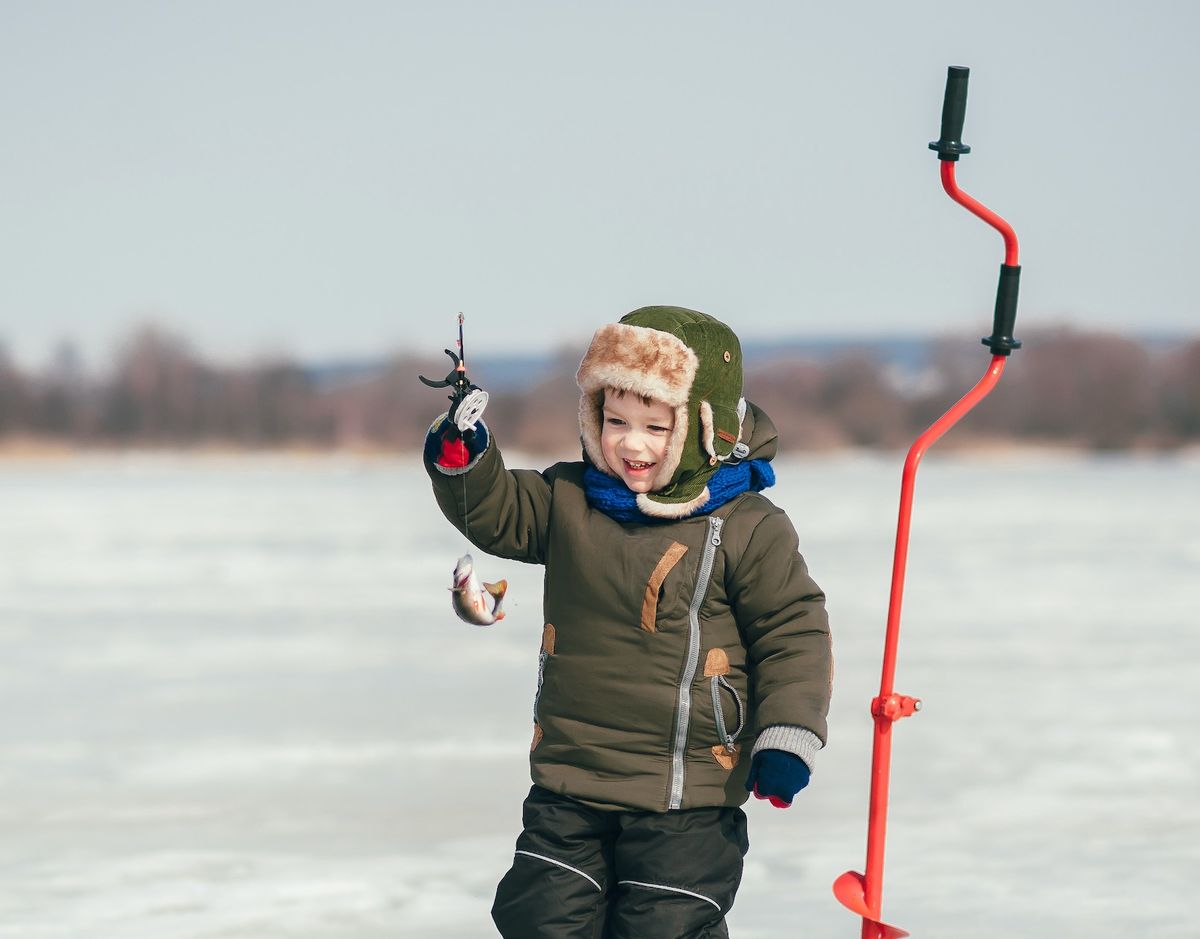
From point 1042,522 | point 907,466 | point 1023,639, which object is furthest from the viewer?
point 1042,522

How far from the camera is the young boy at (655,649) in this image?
105 inches

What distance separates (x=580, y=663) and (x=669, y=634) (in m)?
0.15

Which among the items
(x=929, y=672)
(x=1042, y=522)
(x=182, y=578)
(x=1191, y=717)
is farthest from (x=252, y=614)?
(x=1042, y=522)

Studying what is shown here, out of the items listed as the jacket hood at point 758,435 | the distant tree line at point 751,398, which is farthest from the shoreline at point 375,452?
the jacket hood at point 758,435

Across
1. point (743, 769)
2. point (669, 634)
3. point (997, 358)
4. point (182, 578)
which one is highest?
point (997, 358)

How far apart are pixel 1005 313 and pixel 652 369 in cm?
57

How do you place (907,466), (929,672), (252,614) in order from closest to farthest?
(907,466) → (929,672) → (252,614)

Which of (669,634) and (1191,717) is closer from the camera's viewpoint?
(669,634)

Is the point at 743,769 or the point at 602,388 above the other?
the point at 602,388

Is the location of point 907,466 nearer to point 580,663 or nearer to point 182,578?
point 580,663

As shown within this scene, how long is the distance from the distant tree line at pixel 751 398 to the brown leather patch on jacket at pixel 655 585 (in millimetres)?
21624

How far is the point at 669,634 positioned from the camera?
2.68m

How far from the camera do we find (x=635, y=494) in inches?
108

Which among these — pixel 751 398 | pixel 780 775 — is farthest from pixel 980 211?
pixel 751 398
